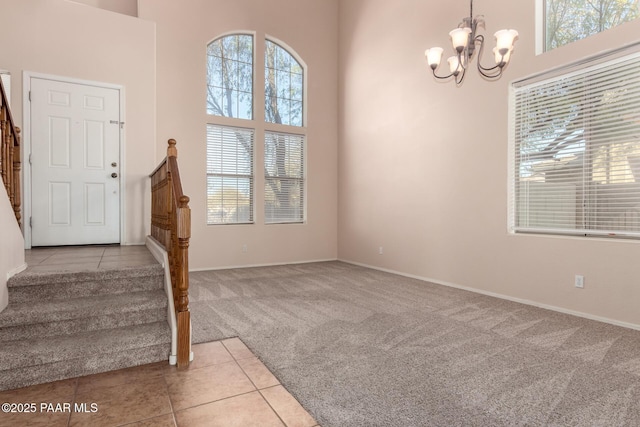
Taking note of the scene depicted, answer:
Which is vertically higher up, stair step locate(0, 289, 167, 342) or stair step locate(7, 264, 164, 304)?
stair step locate(7, 264, 164, 304)

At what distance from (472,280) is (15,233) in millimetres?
4682

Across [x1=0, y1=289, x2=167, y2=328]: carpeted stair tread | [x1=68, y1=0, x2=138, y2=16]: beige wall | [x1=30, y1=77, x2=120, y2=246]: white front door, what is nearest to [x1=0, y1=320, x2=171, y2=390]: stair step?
[x1=0, y1=289, x2=167, y2=328]: carpeted stair tread

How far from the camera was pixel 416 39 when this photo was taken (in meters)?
5.29

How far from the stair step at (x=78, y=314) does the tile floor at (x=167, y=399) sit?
0.40 m

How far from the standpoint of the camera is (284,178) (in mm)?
6656

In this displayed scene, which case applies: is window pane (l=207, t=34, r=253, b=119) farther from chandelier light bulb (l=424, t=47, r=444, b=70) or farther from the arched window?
chandelier light bulb (l=424, t=47, r=444, b=70)

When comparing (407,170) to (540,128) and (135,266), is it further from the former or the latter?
(135,266)

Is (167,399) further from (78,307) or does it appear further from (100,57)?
(100,57)

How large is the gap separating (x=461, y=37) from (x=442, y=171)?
2104mm

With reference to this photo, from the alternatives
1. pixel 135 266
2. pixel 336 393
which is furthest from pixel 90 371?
pixel 336 393

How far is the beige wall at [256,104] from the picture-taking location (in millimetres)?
5535

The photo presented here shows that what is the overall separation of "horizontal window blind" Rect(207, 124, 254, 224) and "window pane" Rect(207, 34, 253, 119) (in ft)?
1.15

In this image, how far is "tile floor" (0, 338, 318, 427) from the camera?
175cm

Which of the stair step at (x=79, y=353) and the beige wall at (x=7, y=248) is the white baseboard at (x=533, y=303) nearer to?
the stair step at (x=79, y=353)
